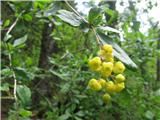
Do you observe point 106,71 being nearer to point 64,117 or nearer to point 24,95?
point 24,95

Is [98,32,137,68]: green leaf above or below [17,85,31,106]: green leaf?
above

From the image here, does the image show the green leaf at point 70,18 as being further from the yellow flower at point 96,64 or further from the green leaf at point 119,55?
the yellow flower at point 96,64

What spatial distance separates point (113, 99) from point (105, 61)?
44.9 inches

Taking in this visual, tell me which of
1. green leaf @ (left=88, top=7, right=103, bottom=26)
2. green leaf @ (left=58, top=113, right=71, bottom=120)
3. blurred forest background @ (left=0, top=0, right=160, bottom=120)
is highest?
green leaf @ (left=88, top=7, right=103, bottom=26)

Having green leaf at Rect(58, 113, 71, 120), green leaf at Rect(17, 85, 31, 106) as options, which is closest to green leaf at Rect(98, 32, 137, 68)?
green leaf at Rect(17, 85, 31, 106)

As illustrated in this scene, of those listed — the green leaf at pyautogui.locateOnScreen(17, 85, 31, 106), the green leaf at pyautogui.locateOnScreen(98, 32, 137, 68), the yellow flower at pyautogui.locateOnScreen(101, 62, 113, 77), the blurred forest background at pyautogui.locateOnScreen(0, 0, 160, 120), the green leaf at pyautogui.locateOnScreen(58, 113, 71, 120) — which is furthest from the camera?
the green leaf at pyautogui.locateOnScreen(58, 113, 71, 120)

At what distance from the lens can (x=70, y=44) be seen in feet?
9.24

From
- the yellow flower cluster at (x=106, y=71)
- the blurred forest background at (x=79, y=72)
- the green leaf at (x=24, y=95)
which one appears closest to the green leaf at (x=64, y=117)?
the blurred forest background at (x=79, y=72)

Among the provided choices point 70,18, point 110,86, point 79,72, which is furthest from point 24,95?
point 79,72

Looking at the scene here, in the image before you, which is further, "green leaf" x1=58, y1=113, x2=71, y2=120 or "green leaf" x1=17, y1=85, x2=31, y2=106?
"green leaf" x1=58, y1=113, x2=71, y2=120

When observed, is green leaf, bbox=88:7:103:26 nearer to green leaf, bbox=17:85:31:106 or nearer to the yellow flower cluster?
the yellow flower cluster

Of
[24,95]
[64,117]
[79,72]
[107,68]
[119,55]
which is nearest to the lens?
[107,68]

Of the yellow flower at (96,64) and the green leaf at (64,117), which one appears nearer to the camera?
the yellow flower at (96,64)

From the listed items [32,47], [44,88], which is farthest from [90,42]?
[32,47]
